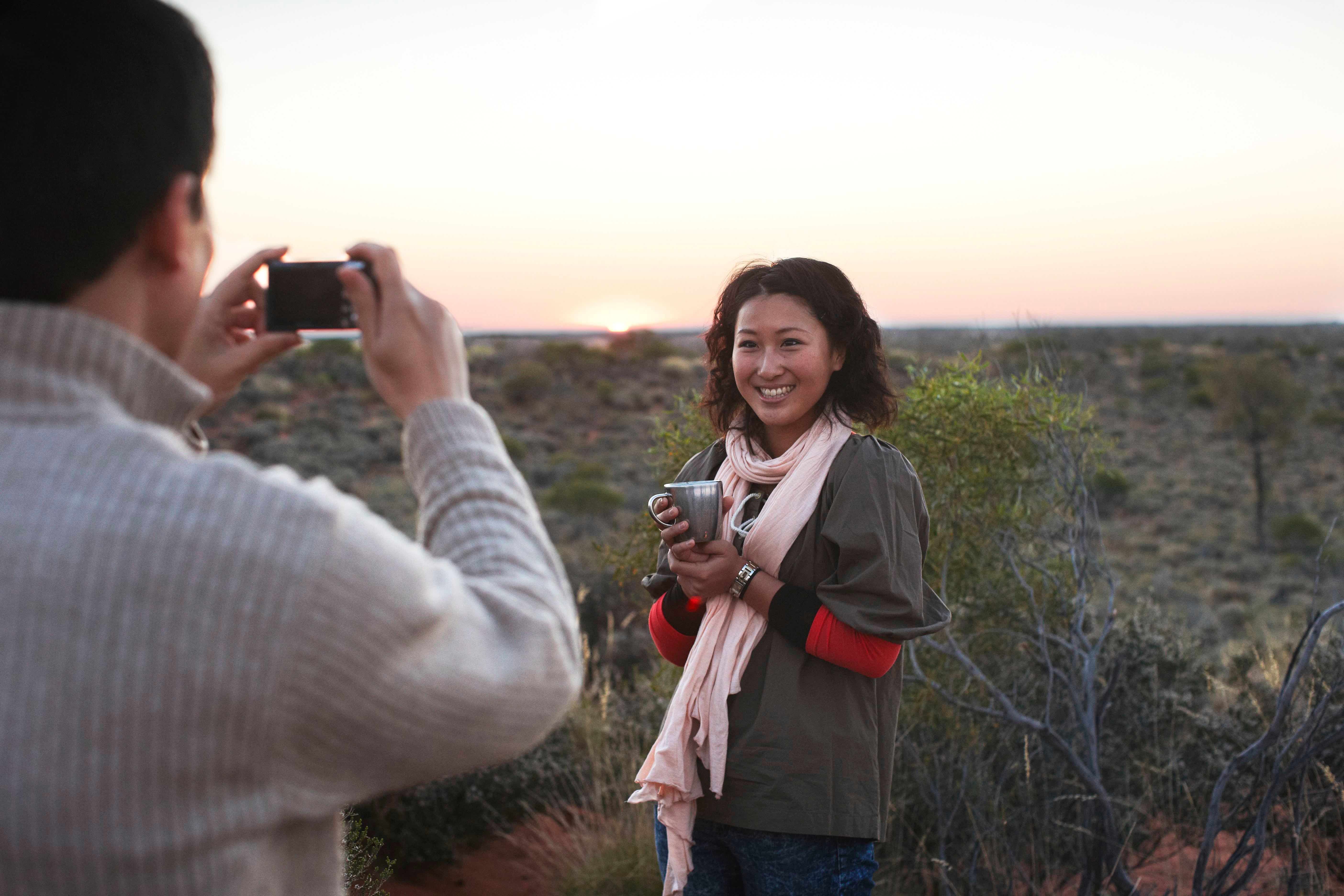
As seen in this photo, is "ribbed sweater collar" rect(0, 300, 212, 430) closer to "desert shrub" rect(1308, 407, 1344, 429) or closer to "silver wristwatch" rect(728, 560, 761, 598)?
"silver wristwatch" rect(728, 560, 761, 598)

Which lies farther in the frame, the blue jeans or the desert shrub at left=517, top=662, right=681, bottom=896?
the desert shrub at left=517, top=662, right=681, bottom=896

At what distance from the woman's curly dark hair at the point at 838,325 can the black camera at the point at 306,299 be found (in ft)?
4.98

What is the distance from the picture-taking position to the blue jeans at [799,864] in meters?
2.09

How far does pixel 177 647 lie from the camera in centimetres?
73

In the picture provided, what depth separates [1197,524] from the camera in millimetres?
16047

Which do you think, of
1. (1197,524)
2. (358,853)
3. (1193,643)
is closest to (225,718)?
(358,853)

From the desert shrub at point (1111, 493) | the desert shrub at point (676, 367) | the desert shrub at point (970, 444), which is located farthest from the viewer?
the desert shrub at point (676, 367)

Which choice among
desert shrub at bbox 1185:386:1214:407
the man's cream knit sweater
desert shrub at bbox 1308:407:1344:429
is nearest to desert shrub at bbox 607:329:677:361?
desert shrub at bbox 1185:386:1214:407

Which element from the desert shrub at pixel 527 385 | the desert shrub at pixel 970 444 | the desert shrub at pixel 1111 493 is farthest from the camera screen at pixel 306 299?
the desert shrub at pixel 527 385

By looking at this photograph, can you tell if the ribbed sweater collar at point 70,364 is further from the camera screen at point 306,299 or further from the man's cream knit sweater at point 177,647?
the camera screen at point 306,299

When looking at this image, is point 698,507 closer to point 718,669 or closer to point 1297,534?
point 718,669

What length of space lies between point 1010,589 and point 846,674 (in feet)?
7.63

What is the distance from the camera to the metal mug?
2264 mm

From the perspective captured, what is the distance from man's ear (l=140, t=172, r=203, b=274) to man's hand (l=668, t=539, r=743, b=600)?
5.01ft
